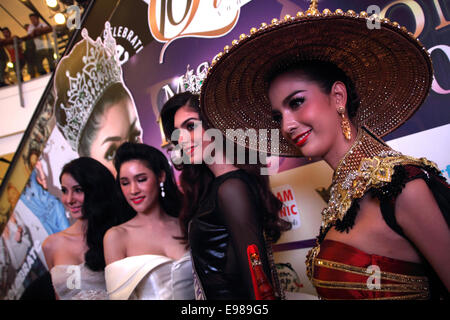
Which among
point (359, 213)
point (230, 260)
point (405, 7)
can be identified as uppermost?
point (405, 7)

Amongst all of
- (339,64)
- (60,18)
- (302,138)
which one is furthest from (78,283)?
(60,18)

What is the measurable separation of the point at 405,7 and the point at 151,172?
73.2 inches

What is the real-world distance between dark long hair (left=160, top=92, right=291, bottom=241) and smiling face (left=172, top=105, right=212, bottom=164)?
0.11 feet

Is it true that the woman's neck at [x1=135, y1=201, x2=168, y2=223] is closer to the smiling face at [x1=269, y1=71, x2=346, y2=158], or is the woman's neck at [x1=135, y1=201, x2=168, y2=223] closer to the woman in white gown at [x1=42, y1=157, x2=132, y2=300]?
the woman in white gown at [x1=42, y1=157, x2=132, y2=300]

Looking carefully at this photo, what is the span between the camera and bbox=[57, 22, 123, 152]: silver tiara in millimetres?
3135

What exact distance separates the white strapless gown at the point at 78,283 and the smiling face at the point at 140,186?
0.80m

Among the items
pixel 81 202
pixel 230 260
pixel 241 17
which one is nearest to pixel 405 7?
pixel 241 17

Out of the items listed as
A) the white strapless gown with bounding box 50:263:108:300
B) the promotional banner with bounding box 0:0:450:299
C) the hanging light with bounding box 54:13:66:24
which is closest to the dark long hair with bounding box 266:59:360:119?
the promotional banner with bounding box 0:0:450:299

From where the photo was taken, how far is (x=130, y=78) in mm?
2947

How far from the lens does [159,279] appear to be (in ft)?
7.47

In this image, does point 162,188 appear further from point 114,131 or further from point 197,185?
point 114,131

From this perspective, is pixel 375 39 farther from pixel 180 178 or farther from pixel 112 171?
pixel 112 171

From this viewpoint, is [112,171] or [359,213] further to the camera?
[112,171]

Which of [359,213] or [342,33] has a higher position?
[342,33]
